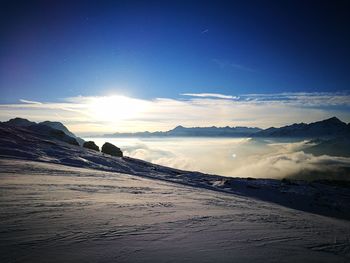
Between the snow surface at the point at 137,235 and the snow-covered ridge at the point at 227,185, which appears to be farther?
the snow-covered ridge at the point at 227,185

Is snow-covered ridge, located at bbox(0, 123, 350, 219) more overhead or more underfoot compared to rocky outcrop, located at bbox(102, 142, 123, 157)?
more underfoot

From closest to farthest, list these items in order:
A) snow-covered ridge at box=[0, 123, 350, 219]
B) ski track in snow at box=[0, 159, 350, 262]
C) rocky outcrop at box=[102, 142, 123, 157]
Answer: ski track in snow at box=[0, 159, 350, 262] < snow-covered ridge at box=[0, 123, 350, 219] < rocky outcrop at box=[102, 142, 123, 157]

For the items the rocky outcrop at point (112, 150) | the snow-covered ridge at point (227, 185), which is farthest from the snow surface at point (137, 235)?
the rocky outcrop at point (112, 150)

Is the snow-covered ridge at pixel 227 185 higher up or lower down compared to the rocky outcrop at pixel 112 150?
lower down

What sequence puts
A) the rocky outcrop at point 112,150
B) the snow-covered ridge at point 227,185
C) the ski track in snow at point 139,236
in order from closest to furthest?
1. the ski track in snow at point 139,236
2. the snow-covered ridge at point 227,185
3. the rocky outcrop at point 112,150

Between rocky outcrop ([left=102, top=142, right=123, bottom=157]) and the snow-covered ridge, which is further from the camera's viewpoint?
rocky outcrop ([left=102, top=142, right=123, bottom=157])

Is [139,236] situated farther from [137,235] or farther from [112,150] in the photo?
[112,150]

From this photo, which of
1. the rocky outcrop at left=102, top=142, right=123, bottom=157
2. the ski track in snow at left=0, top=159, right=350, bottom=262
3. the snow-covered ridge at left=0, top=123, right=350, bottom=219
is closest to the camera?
the ski track in snow at left=0, top=159, right=350, bottom=262

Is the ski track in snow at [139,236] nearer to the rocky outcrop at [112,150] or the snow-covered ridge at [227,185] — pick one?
the snow-covered ridge at [227,185]

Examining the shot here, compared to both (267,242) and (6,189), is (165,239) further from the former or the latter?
(6,189)

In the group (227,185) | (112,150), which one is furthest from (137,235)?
(112,150)

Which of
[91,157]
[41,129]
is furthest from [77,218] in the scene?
[41,129]

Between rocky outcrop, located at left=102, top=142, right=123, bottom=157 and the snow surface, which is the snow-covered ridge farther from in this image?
rocky outcrop, located at left=102, top=142, right=123, bottom=157

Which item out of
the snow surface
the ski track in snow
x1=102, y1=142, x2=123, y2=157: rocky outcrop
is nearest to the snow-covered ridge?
the snow surface
